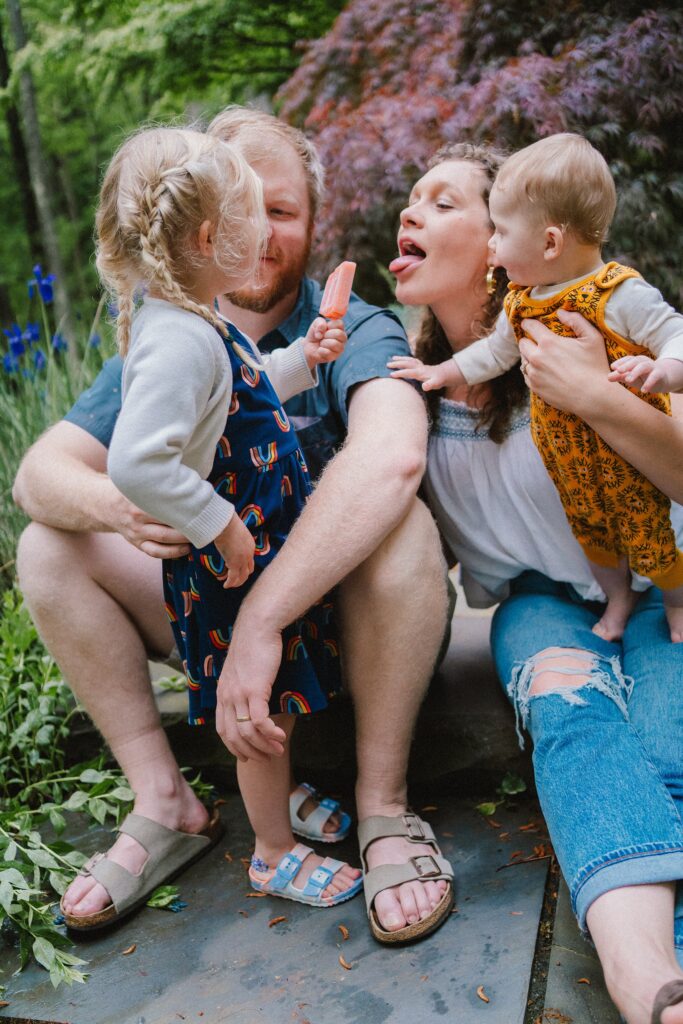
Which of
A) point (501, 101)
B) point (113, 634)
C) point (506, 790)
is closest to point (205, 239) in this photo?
point (113, 634)

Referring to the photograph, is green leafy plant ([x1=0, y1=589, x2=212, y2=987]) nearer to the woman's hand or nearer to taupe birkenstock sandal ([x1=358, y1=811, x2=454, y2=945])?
taupe birkenstock sandal ([x1=358, y1=811, x2=454, y2=945])

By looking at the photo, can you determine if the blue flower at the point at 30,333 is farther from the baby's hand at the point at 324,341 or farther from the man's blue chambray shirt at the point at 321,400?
the baby's hand at the point at 324,341

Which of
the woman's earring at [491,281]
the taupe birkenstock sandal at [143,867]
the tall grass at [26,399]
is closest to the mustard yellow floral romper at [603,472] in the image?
the woman's earring at [491,281]

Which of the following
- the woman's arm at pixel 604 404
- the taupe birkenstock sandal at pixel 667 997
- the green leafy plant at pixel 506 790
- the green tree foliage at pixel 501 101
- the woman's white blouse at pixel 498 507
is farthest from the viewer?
the green tree foliage at pixel 501 101

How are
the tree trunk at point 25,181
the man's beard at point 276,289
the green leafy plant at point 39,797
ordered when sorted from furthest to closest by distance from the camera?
the tree trunk at point 25,181, the man's beard at point 276,289, the green leafy plant at point 39,797

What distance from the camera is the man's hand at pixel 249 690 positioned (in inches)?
61.1

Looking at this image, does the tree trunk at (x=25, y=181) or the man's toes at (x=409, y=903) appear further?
the tree trunk at (x=25, y=181)

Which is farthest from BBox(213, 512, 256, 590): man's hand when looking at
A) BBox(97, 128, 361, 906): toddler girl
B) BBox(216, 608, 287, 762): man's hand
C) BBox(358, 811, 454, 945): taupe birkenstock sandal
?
BBox(358, 811, 454, 945): taupe birkenstock sandal

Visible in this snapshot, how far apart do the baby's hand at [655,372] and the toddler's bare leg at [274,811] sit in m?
0.88

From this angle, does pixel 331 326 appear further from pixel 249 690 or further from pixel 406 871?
pixel 406 871

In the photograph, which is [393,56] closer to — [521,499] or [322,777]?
[521,499]

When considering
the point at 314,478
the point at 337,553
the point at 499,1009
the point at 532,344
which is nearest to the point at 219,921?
the point at 499,1009

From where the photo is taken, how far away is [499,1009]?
54.8 inches

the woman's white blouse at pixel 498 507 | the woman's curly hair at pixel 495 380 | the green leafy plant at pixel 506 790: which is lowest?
the green leafy plant at pixel 506 790
